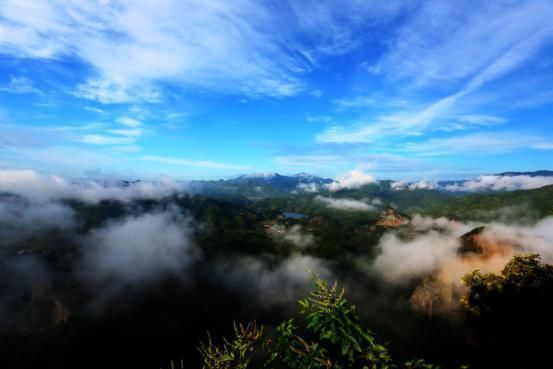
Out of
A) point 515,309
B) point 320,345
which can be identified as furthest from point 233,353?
point 515,309

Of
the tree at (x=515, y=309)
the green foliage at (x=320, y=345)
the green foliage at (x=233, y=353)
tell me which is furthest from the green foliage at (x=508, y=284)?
the green foliage at (x=233, y=353)

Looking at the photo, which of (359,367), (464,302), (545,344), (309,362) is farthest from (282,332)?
(464,302)

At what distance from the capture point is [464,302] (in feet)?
151

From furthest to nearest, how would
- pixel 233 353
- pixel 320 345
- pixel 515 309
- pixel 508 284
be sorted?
pixel 508 284
pixel 515 309
pixel 320 345
pixel 233 353

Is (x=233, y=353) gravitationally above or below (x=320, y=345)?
above

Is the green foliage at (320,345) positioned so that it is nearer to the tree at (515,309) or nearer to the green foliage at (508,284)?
the tree at (515,309)

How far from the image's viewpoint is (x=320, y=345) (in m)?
14.6

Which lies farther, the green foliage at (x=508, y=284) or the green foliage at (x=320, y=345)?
the green foliage at (x=508, y=284)

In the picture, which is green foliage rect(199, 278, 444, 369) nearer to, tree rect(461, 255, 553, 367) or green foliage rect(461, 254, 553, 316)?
tree rect(461, 255, 553, 367)

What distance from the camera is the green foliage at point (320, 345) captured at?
1272cm

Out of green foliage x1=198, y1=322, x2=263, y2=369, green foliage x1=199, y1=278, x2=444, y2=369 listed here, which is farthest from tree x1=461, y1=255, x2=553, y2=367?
green foliage x1=198, y1=322, x2=263, y2=369

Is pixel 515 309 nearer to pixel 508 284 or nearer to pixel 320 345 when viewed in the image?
pixel 508 284

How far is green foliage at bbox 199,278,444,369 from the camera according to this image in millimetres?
12723

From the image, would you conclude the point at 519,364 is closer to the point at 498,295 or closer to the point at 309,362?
the point at 498,295
